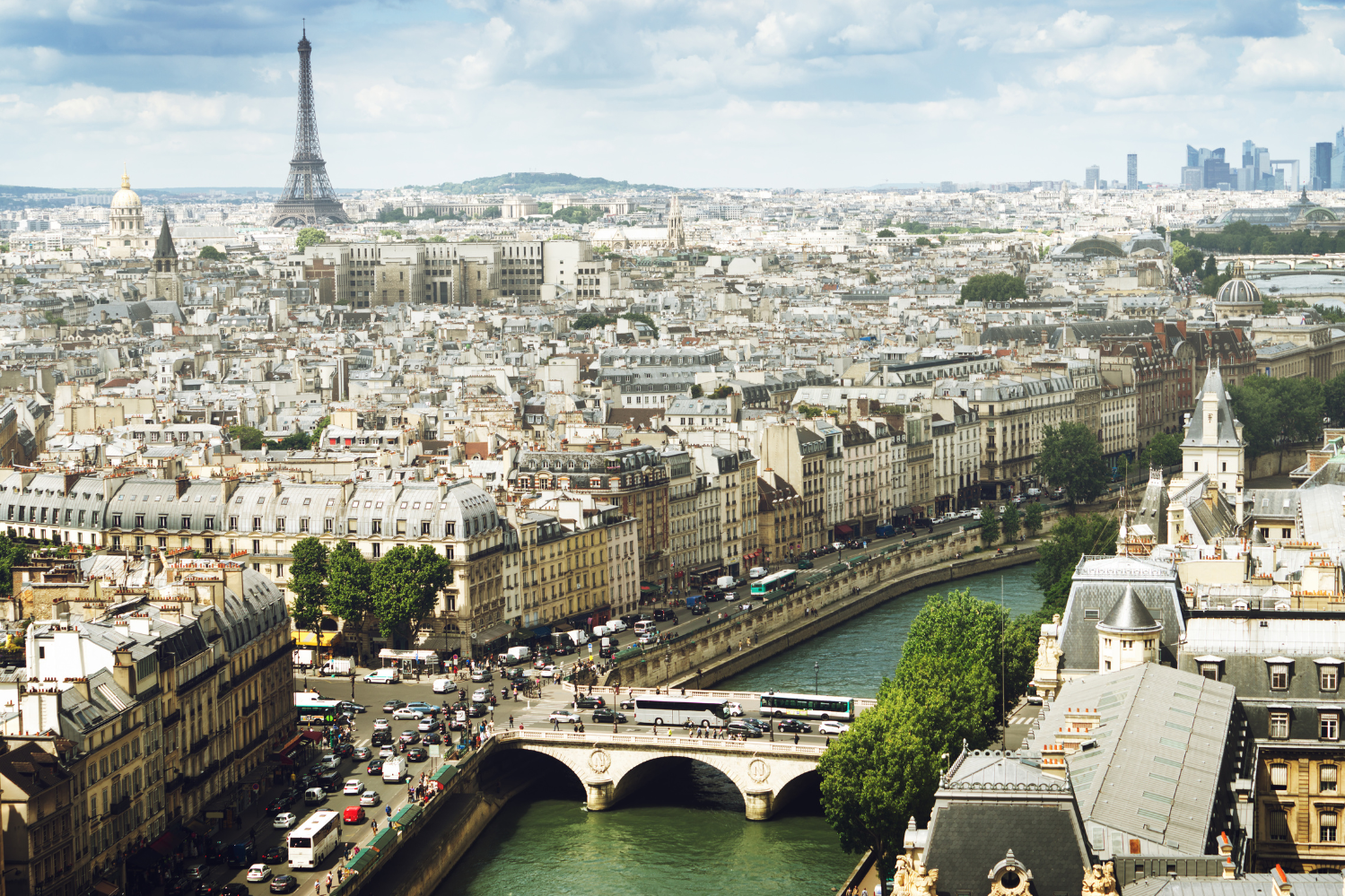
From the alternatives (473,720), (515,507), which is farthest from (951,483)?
(473,720)

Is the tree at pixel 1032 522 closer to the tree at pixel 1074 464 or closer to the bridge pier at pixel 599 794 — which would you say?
the tree at pixel 1074 464

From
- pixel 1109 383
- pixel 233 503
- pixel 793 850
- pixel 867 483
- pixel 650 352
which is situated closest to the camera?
pixel 793 850

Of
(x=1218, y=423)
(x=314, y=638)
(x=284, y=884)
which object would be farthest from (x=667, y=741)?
(x=1218, y=423)

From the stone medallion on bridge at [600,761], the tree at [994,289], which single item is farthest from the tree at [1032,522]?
the tree at [994,289]

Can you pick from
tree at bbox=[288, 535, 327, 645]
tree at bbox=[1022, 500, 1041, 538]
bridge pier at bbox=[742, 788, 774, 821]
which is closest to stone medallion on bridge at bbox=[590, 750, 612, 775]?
bridge pier at bbox=[742, 788, 774, 821]

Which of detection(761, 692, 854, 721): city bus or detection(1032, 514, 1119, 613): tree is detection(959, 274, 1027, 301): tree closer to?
detection(1032, 514, 1119, 613): tree

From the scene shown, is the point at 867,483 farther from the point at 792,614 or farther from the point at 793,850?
the point at 793,850
